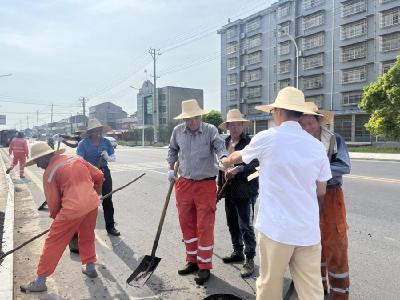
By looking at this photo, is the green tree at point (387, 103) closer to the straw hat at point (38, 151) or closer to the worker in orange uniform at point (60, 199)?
the worker in orange uniform at point (60, 199)

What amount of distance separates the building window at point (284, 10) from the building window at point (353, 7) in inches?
378

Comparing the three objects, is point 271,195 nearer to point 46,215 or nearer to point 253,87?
point 46,215

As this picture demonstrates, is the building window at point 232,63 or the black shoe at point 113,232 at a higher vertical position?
the building window at point 232,63

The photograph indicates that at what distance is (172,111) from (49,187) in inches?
3419

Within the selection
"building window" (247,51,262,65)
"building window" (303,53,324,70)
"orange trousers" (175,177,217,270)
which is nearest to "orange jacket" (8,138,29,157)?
"orange trousers" (175,177,217,270)

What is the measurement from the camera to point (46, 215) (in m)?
7.96

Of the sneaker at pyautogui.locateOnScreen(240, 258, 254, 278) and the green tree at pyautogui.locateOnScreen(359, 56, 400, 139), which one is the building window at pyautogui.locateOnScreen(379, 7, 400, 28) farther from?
the sneaker at pyautogui.locateOnScreen(240, 258, 254, 278)

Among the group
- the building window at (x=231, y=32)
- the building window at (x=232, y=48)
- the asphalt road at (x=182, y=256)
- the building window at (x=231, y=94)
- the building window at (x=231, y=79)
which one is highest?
the building window at (x=231, y=32)

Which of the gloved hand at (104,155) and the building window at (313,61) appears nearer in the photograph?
the gloved hand at (104,155)

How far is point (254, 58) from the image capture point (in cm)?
6381

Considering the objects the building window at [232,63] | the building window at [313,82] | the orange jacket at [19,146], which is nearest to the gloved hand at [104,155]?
the orange jacket at [19,146]

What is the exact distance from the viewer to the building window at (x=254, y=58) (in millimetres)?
62781

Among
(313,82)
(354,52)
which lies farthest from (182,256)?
(313,82)

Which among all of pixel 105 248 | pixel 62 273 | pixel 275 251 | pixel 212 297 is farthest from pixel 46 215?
pixel 275 251
